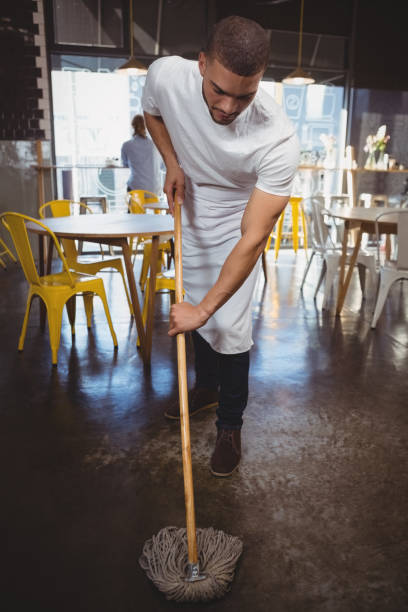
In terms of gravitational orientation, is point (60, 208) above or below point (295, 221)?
above

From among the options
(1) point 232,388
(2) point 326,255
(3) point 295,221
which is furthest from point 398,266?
(3) point 295,221

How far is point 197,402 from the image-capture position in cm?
222

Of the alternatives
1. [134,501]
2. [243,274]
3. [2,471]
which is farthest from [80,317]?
[243,274]

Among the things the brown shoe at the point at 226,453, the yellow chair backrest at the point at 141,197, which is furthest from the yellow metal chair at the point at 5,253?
the brown shoe at the point at 226,453

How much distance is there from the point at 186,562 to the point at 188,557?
0.14ft

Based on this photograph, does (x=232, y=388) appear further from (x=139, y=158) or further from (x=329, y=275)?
(x=139, y=158)

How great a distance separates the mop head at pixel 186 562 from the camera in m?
1.22

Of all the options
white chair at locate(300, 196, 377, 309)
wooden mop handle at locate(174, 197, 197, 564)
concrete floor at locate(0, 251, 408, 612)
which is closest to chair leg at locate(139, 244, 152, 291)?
concrete floor at locate(0, 251, 408, 612)

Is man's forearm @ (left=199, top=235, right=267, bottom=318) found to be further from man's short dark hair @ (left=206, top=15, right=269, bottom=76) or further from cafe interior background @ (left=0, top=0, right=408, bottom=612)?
cafe interior background @ (left=0, top=0, right=408, bottom=612)

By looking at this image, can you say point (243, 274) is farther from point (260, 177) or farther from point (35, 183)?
point (35, 183)

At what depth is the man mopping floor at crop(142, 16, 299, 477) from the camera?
114cm

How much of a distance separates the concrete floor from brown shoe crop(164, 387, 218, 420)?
0.18ft

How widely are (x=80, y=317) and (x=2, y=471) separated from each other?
200cm

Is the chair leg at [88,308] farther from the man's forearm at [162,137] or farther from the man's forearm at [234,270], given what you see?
the man's forearm at [234,270]
